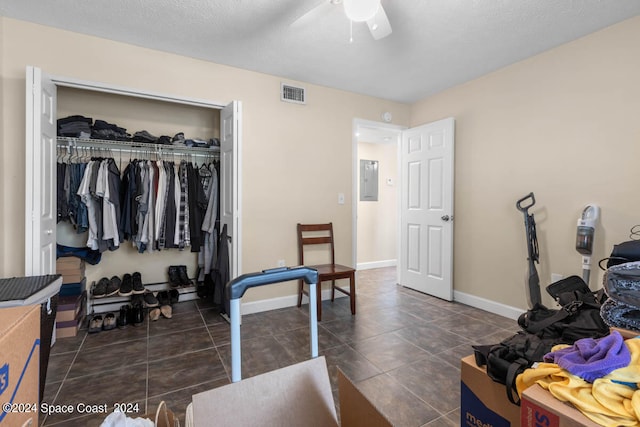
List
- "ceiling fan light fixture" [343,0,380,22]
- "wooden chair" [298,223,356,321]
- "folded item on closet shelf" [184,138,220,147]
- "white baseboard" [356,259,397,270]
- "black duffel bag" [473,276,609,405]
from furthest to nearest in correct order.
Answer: "white baseboard" [356,259,397,270] → "folded item on closet shelf" [184,138,220,147] → "wooden chair" [298,223,356,321] → "ceiling fan light fixture" [343,0,380,22] → "black duffel bag" [473,276,609,405]

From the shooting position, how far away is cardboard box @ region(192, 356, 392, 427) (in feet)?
2.44

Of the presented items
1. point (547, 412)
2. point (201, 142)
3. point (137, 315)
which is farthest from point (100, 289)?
point (547, 412)

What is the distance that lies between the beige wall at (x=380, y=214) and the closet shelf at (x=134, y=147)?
2.88 m

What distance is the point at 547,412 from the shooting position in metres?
0.73

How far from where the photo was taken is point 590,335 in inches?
42.9

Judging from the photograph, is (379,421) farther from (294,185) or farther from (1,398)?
(294,185)

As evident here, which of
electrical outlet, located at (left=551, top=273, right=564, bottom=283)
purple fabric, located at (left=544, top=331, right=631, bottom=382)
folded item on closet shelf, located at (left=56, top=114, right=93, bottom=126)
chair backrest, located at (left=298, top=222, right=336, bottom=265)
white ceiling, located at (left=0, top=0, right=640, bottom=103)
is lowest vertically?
electrical outlet, located at (left=551, top=273, right=564, bottom=283)

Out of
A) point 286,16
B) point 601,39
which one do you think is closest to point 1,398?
point 286,16

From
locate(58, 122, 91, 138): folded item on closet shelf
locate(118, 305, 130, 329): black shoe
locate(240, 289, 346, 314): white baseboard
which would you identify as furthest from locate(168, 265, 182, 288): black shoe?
locate(58, 122, 91, 138): folded item on closet shelf

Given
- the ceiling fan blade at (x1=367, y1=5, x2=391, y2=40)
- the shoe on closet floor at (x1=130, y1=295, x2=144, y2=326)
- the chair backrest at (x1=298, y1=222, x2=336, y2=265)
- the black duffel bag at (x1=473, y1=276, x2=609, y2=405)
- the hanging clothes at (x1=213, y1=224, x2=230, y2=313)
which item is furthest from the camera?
the chair backrest at (x1=298, y1=222, x2=336, y2=265)

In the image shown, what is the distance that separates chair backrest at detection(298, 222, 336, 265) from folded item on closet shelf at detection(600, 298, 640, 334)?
8.23ft

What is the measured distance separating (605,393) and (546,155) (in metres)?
2.58

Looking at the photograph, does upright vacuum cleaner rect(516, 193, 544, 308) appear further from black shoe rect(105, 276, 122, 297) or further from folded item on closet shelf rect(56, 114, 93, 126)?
folded item on closet shelf rect(56, 114, 93, 126)

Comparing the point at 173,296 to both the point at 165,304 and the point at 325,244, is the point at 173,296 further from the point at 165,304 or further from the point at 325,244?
the point at 325,244
